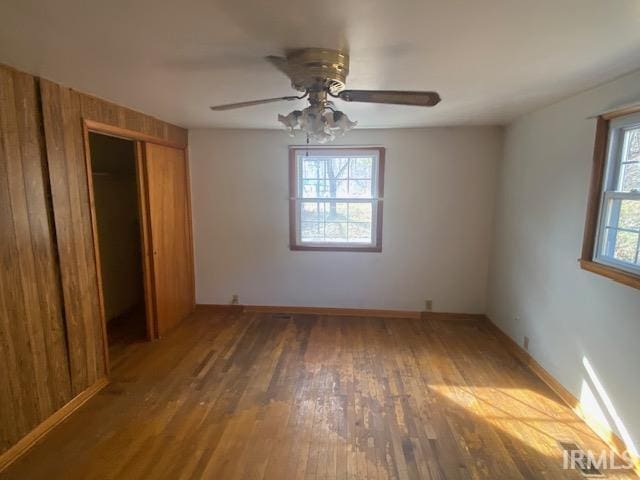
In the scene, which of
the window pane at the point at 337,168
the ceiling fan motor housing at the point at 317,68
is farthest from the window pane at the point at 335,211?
the ceiling fan motor housing at the point at 317,68

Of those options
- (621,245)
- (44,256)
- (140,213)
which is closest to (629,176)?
(621,245)

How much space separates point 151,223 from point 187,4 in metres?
2.50

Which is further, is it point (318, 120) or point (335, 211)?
point (335, 211)

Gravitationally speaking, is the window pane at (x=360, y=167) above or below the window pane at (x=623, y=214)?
above

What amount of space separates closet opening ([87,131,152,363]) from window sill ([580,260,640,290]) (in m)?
3.88

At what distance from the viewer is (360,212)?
403cm

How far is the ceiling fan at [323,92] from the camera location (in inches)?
64.6

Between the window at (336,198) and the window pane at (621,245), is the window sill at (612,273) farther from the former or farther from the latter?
the window at (336,198)

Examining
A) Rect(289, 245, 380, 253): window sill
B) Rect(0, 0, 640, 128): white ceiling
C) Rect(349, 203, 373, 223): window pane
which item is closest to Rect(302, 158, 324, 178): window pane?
Rect(349, 203, 373, 223): window pane

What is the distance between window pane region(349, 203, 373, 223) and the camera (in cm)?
401

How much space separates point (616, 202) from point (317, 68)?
6.93 feet

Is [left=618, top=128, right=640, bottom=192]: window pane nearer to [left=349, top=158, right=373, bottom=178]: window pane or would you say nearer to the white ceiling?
the white ceiling

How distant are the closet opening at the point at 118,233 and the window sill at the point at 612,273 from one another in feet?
12.7

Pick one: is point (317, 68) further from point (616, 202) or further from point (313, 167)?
point (313, 167)
